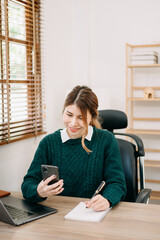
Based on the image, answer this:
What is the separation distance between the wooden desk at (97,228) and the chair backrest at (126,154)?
0.53 metres

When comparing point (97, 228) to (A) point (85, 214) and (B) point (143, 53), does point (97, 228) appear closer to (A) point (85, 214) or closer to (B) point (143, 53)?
(A) point (85, 214)

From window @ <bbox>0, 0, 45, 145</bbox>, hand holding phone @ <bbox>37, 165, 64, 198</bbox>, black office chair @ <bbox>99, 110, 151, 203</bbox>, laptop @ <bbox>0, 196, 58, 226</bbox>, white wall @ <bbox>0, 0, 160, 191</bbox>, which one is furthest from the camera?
white wall @ <bbox>0, 0, 160, 191</bbox>

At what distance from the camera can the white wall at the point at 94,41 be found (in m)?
3.55

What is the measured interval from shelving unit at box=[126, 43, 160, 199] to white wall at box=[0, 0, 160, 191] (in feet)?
0.29

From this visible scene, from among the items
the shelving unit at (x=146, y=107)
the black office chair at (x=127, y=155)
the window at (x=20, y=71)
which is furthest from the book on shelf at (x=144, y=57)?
the black office chair at (x=127, y=155)

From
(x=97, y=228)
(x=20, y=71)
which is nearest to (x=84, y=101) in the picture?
(x=97, y=228)

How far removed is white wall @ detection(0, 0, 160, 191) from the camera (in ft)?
11.6

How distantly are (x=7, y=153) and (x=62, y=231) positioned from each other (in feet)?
4.92

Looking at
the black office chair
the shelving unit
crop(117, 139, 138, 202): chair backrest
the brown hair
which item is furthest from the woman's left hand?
the shelving unit

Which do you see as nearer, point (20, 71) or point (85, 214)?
point (85, 214)

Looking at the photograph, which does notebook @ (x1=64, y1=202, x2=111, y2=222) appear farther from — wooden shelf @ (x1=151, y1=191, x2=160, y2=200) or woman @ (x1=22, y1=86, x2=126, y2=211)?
wooden shelf @ (x1=151, y1=191, x2=160, y2=200)

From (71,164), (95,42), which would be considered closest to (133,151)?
(71,164)

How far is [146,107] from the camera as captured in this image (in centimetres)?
388

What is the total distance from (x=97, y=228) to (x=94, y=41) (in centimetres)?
309
